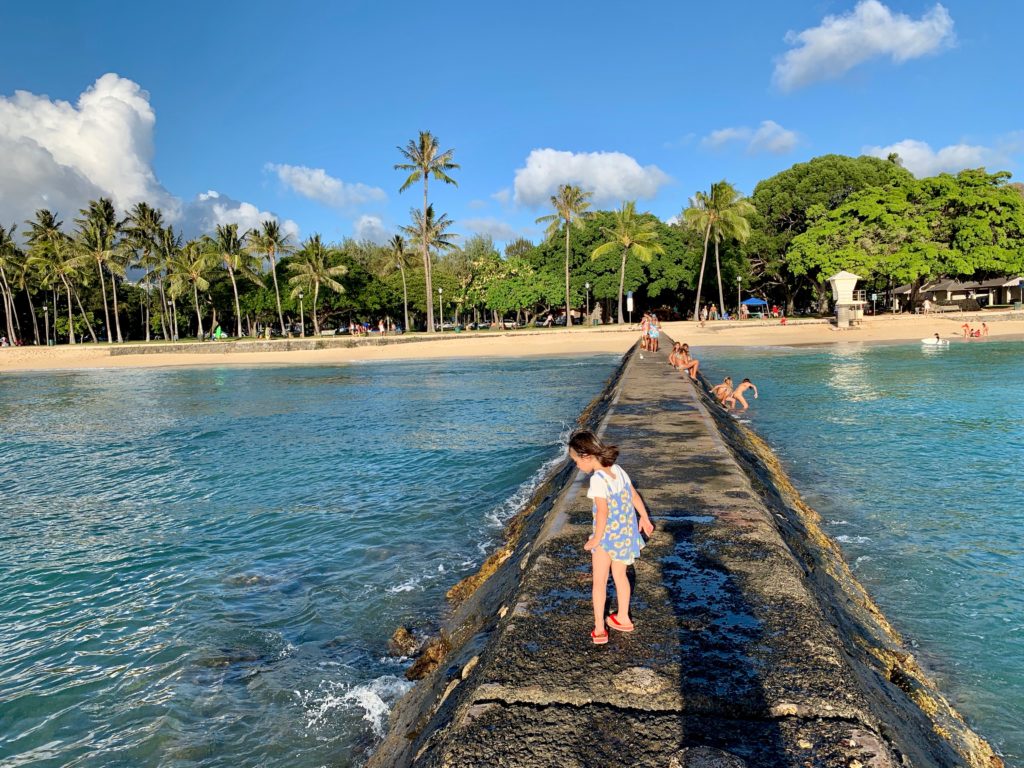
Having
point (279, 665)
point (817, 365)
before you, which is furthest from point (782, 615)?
point (817, 365)

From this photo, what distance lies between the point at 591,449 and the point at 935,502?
288 inches

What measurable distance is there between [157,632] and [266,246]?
57.2m

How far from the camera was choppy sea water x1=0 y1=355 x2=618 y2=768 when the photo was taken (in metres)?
4.55

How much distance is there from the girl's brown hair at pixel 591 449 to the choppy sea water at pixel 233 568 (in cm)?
235

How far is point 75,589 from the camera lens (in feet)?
23.2

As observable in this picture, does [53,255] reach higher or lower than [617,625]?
higher

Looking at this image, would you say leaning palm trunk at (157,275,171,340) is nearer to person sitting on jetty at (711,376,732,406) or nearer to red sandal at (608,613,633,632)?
person sitting on jetty at (711,376,732,406)

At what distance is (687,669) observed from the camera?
3.22m

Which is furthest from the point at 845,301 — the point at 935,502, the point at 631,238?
the point at 935,502

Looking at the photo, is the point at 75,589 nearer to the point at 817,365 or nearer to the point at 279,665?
the point at 279,665

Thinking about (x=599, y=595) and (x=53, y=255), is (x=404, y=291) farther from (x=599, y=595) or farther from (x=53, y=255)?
(x=599, y=595)

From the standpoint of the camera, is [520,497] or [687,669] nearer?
[687,669]

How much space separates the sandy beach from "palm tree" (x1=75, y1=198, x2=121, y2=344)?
31.1 ft

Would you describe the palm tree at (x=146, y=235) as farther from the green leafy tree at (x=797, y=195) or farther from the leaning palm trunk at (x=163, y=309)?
the green leafy tree at (x=797, y=195)
